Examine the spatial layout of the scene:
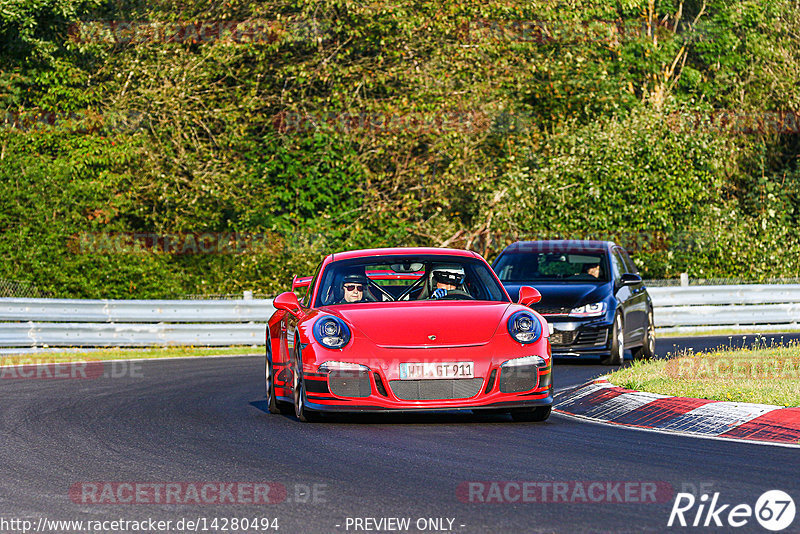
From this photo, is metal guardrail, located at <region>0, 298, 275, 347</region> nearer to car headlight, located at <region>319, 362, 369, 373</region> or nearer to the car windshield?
the car windshield

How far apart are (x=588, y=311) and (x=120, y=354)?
8753mm

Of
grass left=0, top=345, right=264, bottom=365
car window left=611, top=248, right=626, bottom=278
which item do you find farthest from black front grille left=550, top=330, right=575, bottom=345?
grass left=0, top=345, right=264, bottom=365

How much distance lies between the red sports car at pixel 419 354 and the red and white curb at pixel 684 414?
824 mm

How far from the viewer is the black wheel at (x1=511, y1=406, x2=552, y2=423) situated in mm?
10302

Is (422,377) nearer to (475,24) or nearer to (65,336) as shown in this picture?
(65,336)

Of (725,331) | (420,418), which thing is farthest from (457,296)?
(725,331)

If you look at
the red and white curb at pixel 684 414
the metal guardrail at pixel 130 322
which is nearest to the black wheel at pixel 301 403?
the red and white curb at pixel 684 414

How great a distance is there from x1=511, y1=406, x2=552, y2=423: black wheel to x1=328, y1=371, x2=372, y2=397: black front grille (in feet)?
4.09

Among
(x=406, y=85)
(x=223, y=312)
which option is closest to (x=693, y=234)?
(x=406, y=85)

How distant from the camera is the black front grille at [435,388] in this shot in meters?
9.75

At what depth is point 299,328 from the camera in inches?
415

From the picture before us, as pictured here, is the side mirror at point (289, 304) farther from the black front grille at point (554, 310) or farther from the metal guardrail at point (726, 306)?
the metal guardrail at point (726, 306)

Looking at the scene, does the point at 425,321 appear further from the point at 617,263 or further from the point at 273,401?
the point at 617,263

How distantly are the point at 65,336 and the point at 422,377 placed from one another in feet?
43.7
